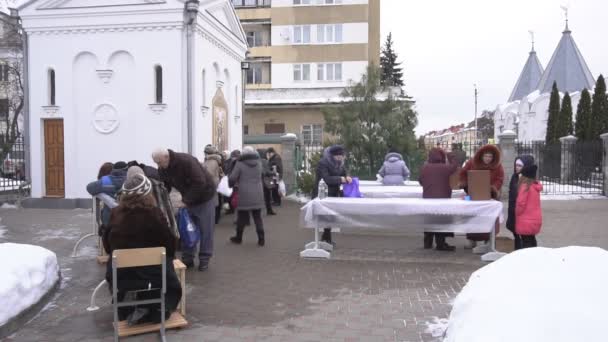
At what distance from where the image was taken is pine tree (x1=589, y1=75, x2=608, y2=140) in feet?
88.4

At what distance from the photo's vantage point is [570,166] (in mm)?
23312

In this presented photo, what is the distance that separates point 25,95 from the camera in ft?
52.5

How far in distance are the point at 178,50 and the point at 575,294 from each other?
1301 cm

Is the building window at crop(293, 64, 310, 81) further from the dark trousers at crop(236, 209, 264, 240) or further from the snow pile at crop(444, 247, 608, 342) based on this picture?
the snow pile at crop(444, 247, 608, 342)

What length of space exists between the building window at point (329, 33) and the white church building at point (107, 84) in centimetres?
2420

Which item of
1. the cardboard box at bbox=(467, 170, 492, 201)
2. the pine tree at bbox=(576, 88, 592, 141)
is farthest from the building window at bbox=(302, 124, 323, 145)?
the cardboard box at bbox=(467, 170, 492, 201)

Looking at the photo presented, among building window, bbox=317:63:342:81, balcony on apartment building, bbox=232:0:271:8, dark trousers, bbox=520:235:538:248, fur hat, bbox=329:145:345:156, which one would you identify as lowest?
dark trousers, bbox=520:235:538:248

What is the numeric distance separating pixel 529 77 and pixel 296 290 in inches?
2042

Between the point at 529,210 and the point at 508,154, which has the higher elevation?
the point at 508,154

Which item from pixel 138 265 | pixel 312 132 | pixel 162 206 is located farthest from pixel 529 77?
pixel 138 265

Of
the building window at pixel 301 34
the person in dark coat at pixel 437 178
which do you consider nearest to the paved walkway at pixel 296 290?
the person in dark coat at pixel 437 178

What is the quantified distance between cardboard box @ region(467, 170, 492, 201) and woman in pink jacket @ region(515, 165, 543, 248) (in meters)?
0.69

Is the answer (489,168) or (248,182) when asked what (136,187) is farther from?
(489,168)

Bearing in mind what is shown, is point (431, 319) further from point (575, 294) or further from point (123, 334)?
point (123, 334)
